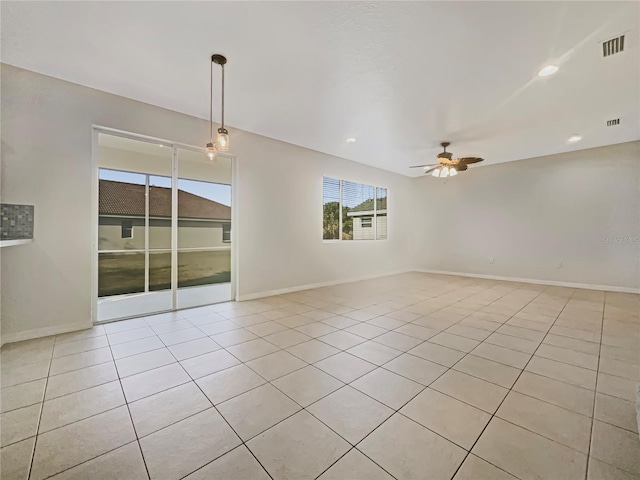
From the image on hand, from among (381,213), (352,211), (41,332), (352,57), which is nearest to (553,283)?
(381,213)

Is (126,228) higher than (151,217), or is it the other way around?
(151,217)

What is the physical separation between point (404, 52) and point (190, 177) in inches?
147

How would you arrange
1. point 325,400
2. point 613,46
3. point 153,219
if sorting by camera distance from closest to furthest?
point 325,400 < point 613,46 < point 153,219

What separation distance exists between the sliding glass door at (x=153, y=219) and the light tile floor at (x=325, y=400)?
1131 millimetres

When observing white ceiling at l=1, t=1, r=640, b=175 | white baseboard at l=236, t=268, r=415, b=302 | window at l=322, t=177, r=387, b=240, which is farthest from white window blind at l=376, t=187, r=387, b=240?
white ceiling at l=1, t=1, r=640, b=175

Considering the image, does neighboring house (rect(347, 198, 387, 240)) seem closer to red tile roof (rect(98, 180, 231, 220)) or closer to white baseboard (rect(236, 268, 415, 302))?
white baseboard (rect(236, 268, 415, 302))

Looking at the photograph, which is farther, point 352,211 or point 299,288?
point 352,211

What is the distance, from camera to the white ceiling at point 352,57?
2113mm

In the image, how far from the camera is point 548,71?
282 cm

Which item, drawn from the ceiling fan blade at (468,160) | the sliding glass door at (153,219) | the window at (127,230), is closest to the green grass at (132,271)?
the sliding glass door at (153,219)

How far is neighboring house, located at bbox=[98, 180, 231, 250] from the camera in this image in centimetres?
423

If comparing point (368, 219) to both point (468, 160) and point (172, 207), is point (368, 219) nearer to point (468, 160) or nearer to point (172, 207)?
point (468, 160)

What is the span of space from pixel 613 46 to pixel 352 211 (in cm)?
471

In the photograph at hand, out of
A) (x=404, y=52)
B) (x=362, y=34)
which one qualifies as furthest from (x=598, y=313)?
(x=362, y=34)
